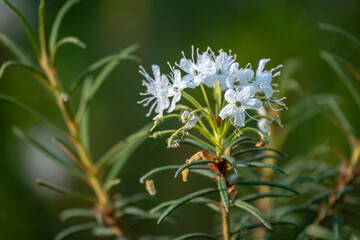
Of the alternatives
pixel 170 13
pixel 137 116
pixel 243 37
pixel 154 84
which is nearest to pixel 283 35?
pixel 243 37

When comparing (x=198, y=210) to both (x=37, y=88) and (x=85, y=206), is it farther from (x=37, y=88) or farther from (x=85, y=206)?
(x=37, y=88)

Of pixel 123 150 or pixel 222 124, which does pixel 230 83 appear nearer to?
pixel 222 124

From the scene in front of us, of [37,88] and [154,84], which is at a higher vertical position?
[37,88]

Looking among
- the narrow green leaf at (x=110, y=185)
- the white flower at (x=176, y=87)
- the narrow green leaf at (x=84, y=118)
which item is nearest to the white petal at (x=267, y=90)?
the white flower at (x=176, y=87)

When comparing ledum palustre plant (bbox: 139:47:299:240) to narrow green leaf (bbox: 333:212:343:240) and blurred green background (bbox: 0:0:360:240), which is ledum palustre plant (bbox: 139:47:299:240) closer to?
narrow green leaf (bbox: 333:212:343:240)

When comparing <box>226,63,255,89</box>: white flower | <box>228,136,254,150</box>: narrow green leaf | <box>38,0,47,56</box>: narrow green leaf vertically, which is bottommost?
<box>228,136,254,150</box>: narrow green leaf

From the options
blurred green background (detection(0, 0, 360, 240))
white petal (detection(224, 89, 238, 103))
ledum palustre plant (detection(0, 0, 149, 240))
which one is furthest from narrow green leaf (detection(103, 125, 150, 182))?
blurred green background (detection(0, 0, 360, 240))
